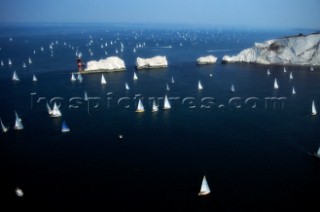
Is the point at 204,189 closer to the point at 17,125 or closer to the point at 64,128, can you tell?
the point at 64,128

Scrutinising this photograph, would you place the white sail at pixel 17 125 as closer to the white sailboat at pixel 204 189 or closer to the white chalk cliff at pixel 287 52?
the white sailboat at pixel 204 189

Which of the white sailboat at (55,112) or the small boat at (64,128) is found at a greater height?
the white sailboat at (55,112)

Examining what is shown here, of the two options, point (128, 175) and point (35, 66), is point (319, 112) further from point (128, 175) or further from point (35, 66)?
point (35, 66)

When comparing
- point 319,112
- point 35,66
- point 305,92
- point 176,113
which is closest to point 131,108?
point 176,113

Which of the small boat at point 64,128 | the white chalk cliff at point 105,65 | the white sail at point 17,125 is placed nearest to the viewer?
Answer: the small boat at point 64,128

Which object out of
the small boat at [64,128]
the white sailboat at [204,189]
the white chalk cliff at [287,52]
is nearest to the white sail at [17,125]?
the small boat at [64,128]

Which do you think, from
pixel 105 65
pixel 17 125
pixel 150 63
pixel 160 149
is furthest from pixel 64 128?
pixel 150 63
